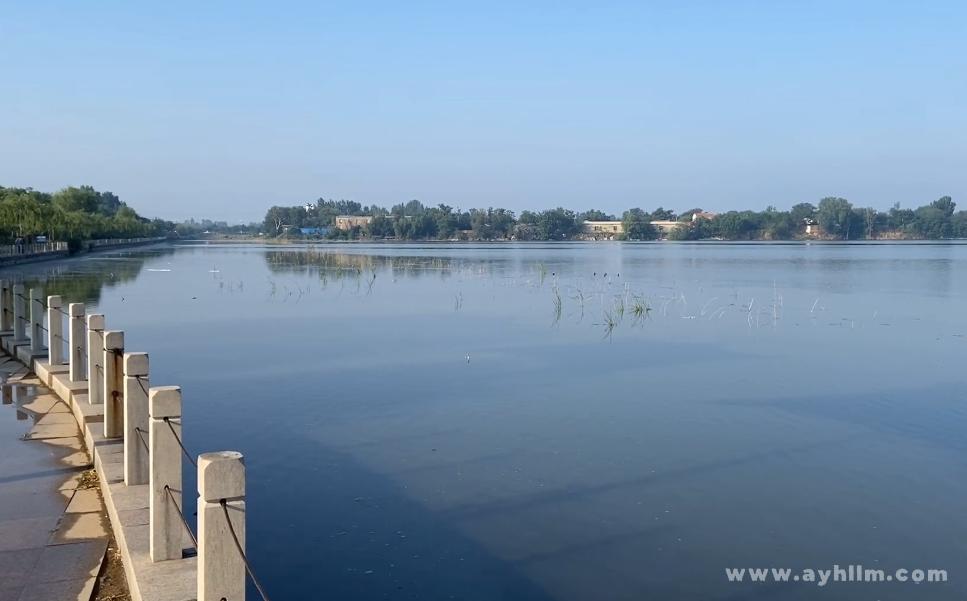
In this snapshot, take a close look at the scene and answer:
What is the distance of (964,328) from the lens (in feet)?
81.0

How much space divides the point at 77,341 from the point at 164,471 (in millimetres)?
5823

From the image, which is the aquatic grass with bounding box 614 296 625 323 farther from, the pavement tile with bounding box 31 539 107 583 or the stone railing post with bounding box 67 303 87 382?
the pavement tile with bounding box 31 539 107 583

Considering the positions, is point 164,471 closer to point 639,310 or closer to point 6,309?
point 6,309

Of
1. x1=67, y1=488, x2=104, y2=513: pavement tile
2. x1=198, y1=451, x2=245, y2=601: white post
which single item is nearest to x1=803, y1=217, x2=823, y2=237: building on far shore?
x1=67, y1=488, x2=104, y2=513: pavement tile

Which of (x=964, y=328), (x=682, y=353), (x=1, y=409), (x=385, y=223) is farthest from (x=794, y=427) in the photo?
(x=385, y=223)

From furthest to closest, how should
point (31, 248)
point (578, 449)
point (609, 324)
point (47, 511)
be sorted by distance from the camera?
point (31, 248), point (609, 324), point (578, 449), point (47, 511)

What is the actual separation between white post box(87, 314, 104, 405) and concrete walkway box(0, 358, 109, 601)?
0.43m

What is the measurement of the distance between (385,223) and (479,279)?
14335cm

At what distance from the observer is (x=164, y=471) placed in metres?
5.33

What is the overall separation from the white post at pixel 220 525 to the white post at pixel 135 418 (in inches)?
101

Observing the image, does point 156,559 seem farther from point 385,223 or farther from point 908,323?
point 385,223

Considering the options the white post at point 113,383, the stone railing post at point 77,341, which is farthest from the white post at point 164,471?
the stone railing post at point 77,341

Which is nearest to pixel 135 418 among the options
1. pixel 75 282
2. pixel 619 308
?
pixel 619 308

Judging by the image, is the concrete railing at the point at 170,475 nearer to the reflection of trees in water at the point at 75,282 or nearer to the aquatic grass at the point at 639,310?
the aquatic grass at the point at 639,310
